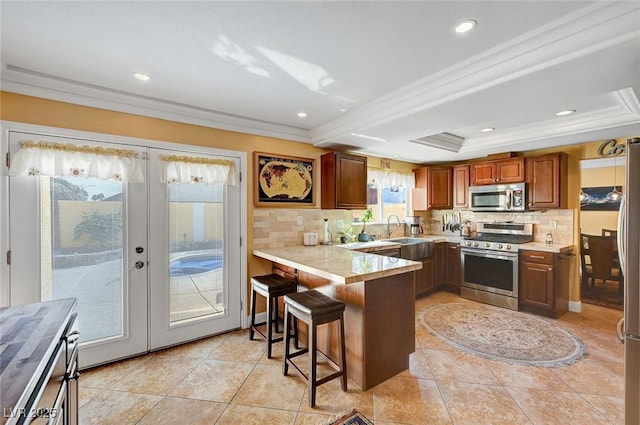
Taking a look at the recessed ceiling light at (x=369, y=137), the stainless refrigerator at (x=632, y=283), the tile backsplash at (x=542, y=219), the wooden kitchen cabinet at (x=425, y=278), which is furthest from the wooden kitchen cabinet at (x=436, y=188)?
the stainless refrigerator at (x=632, y=283)

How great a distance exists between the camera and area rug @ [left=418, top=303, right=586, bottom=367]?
2.66m

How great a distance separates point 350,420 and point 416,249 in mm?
2928

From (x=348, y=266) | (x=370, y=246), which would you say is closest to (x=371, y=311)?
(x=348, y=266)

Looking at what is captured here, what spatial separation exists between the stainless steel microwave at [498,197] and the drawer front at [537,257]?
0.72m

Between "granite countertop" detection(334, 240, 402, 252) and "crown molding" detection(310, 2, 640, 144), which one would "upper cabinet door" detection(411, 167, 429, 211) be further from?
"crown molding" detection(310, 2, 640, 144)

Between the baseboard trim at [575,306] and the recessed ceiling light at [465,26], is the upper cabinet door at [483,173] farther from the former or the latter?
the recessed ceiling light at [465,26]

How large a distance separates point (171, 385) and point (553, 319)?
451 cm

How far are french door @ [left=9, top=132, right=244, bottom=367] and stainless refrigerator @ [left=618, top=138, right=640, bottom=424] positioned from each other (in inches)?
126

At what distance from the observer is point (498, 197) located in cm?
437

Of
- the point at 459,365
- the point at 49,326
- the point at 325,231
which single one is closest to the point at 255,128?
the point at 325,231

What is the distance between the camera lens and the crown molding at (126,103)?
7.15 feet

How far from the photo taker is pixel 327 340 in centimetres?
249

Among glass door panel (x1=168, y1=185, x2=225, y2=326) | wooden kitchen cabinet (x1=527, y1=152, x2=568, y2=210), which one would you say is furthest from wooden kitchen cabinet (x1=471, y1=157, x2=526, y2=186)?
glass door panel (x1=168, y1=185, x2=225, y2=326)

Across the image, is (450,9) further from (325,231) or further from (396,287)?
(325,231)
